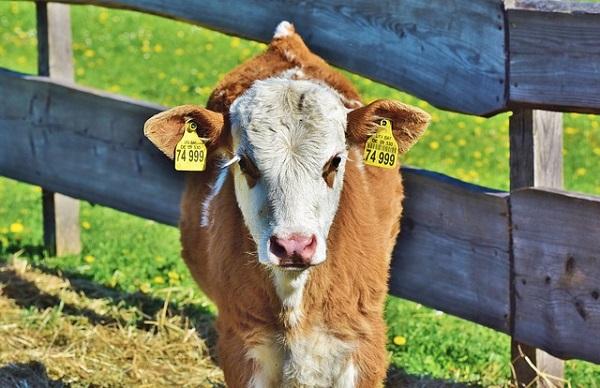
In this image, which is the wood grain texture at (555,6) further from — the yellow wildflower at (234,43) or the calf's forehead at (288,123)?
the yellow wildflower at (234,43)

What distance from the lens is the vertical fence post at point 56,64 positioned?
7.10 meters

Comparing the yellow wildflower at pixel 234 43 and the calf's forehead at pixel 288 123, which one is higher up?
the calf's forehead at pixel 288 123

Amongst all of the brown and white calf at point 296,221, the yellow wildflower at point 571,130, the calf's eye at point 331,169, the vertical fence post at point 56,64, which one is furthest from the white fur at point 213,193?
the yellow wildflower at point 571,130

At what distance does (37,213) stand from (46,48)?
1.85 m

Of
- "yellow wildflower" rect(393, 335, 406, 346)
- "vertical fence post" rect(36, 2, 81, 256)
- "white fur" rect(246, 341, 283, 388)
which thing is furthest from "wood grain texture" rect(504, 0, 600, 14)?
"vertical fence post" rect(36, 2, 81, 256)

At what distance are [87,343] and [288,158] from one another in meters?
2.43

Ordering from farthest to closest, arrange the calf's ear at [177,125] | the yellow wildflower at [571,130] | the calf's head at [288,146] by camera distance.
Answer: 1. the yellow wildflower at [571,130]
2. the calf's ear at [177,125]
3. the calf's head at [288,146]

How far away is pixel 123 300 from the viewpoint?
21.5ft

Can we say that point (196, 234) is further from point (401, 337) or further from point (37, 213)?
point (37, 213)

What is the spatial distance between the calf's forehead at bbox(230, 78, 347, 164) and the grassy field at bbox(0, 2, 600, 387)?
183cm

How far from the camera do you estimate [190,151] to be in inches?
168

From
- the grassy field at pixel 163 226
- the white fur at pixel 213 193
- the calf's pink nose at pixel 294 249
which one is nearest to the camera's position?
the calf's pink nose at pixel 294 249

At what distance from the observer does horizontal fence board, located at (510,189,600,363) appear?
14.9 ft

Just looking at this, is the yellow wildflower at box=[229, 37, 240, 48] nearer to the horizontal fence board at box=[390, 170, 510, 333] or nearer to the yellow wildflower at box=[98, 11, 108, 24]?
the yellow wildflower at box=[98, 11, 108, 24]
